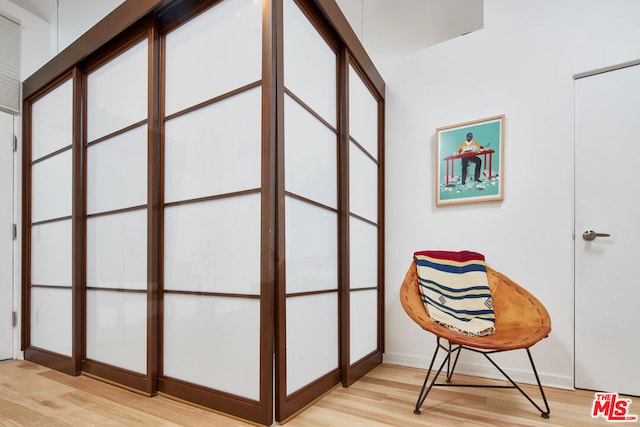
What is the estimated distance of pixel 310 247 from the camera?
6.80ft

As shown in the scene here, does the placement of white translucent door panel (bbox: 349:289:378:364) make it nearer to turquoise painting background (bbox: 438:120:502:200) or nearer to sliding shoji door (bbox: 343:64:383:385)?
sliding shoji door (bbox: 343:64:383:385)

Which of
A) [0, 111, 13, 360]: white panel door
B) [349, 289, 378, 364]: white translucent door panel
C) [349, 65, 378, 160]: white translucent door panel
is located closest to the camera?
[349, 289, 378, 364]: white translucent door panel

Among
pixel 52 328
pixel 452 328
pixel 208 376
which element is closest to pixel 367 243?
pixel 452 328

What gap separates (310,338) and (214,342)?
1.68 ft

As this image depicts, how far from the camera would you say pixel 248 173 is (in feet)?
6.06

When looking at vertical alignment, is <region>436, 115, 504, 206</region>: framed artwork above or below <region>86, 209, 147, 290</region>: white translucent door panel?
above

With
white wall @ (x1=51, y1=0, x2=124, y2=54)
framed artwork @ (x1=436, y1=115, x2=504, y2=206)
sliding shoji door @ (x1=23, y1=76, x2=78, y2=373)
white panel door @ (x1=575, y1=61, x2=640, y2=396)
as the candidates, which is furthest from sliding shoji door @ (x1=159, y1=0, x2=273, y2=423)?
white panel door @ (x1=575, y1=61, x2=640, y2=396)

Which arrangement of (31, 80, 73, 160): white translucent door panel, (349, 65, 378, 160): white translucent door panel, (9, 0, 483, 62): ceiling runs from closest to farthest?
(349, 65, 378, 160): white translucent door panel < (31, 80, 73, 160): white translucent door panel < (9, 0, 483, 62): ceiling

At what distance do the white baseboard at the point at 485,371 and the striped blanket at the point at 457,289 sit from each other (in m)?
0.53

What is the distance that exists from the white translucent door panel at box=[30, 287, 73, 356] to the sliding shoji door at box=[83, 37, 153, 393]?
0.75 ft

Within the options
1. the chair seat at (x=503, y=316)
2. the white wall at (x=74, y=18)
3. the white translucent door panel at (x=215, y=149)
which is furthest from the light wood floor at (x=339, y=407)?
the white wall at (x=74, y=18)

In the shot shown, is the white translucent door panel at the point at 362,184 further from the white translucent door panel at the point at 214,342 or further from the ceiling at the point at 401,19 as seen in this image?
the ceiling at the point at 401,19

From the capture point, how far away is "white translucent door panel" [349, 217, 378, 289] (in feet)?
8.16

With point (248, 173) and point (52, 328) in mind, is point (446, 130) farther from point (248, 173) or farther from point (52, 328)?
point (52, 328)
